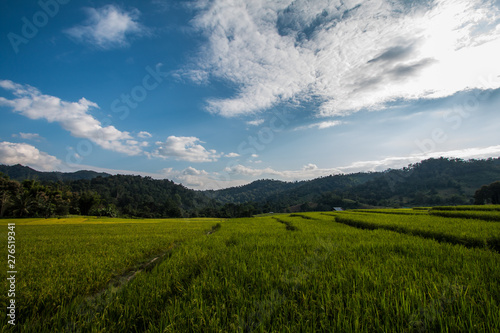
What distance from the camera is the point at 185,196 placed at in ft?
403

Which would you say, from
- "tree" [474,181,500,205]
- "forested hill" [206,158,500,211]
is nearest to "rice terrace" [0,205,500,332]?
"tree" [474,181,500,205]

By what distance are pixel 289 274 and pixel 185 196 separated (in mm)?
127198

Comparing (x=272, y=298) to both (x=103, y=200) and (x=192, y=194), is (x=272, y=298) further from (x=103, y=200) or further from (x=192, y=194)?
(x=192, y=194)

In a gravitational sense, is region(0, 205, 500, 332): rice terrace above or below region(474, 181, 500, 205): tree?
above

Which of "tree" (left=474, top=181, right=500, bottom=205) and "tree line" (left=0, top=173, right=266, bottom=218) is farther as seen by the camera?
"tree" (left=474, top=181, right=500, bottom=205)

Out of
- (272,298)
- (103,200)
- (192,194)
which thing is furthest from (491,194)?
(192,194)

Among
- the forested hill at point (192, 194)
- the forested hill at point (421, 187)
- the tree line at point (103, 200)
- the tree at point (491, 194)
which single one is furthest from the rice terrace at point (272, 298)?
the forested hill at point (421, 187)

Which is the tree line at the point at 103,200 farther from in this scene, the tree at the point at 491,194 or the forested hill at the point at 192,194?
the tree at the point at 491,194

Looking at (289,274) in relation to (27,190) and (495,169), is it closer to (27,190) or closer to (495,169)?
(27,190)

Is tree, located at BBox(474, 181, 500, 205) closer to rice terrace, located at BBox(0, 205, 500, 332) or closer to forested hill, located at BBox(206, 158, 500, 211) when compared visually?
forested hill, located at BBox(206, 158, 500, 211)

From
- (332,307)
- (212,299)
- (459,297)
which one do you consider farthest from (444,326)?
(212,299)

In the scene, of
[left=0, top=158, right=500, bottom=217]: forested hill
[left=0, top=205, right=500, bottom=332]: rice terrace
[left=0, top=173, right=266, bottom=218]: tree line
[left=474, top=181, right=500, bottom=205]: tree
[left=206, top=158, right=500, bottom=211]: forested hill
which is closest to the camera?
[left=0, top=205, right=500, bottom=332]: rice terrace

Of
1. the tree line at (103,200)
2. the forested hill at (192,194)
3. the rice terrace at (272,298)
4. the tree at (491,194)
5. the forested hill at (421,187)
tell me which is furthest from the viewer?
the forested hill at (421,187)

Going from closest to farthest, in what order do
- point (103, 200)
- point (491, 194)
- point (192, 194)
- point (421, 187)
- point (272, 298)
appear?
point (272, 298) < point (491, 194) < point (103, 200) < point (421, 187) < point (192, 194)
